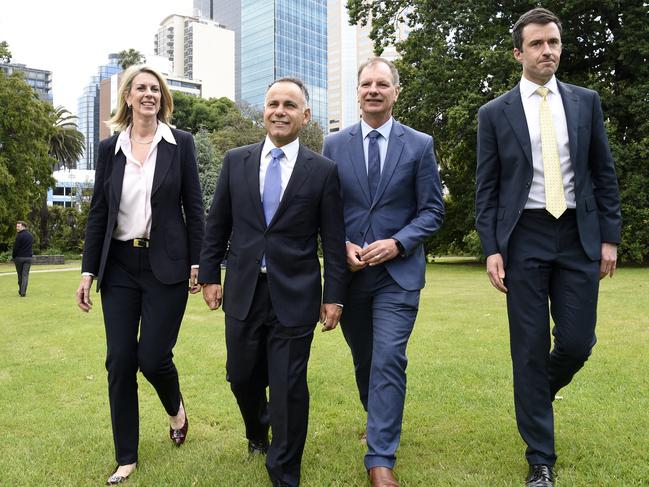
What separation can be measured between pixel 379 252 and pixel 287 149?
0.84 metres

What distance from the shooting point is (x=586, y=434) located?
4512 millimetres

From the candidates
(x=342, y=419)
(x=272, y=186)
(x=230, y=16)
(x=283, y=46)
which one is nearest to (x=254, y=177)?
(x=272, y=186)

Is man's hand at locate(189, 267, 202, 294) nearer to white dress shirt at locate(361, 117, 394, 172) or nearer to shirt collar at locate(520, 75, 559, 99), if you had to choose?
white dress shirt at locate(361, 117, 394, 172)

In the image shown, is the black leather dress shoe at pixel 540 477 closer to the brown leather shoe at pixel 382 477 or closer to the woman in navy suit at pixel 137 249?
the brown leather shoe at pixel 382 477

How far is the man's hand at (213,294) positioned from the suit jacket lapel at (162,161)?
2.39 ft

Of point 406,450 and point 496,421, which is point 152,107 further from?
point 496,421

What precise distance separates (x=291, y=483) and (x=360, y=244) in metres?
1.49

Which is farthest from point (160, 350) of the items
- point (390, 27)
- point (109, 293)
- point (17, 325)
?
point (390, 27)

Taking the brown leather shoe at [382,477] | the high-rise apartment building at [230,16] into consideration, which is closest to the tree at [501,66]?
the brown leather shoe at [382,477]

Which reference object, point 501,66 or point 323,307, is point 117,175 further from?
point 501,66

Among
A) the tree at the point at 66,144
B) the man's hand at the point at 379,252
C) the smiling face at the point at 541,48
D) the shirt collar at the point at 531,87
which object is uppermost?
the tree at the point at 66,144

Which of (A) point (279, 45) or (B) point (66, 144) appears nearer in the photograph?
(B) point (66, 144)

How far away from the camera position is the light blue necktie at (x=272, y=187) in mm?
3770

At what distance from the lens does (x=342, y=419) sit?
5121mm
